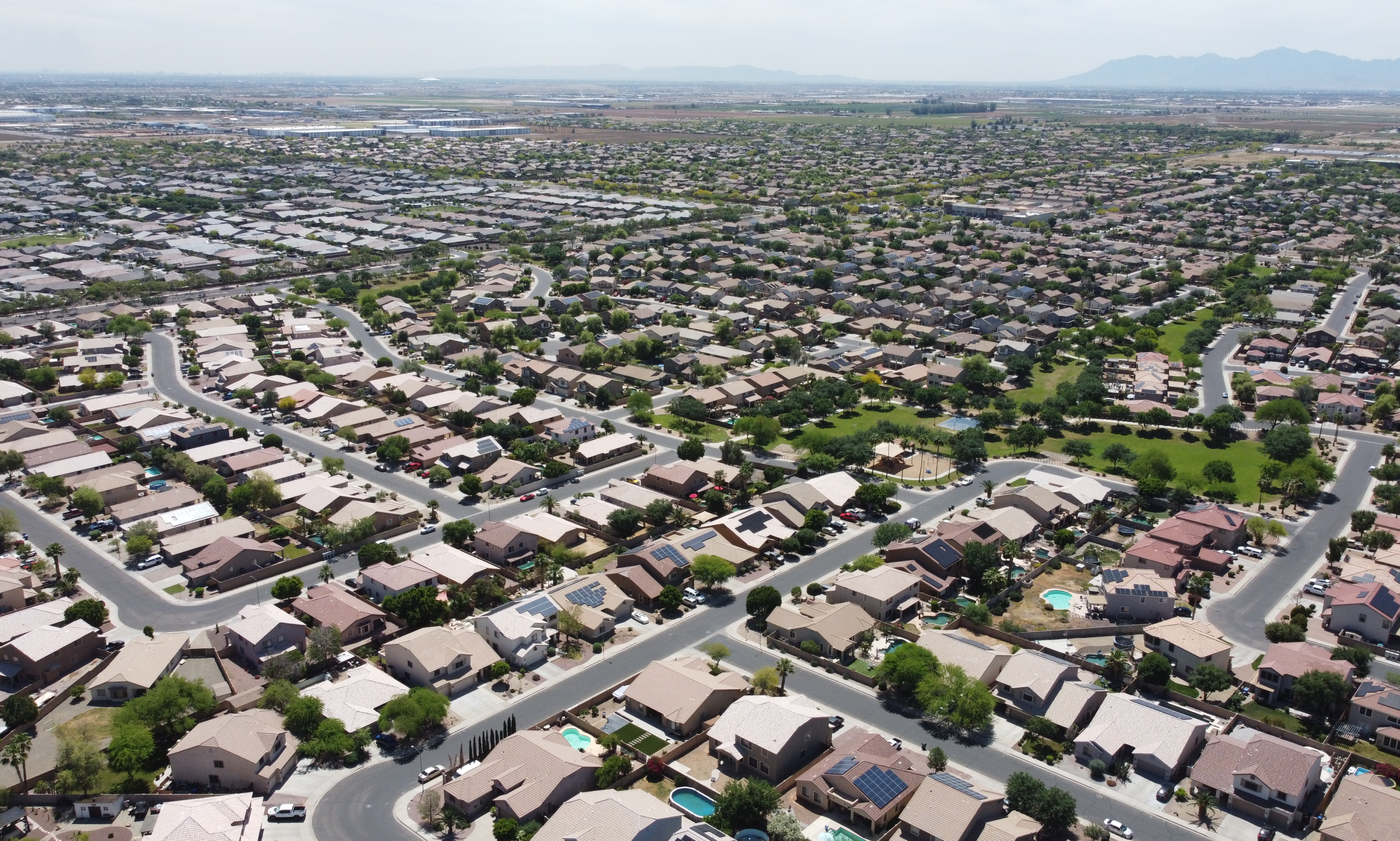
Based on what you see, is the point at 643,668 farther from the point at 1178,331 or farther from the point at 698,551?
the point at 1178,331

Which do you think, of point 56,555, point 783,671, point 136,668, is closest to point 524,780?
point 783,671

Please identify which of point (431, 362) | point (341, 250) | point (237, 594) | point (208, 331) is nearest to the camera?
point (237, 594)

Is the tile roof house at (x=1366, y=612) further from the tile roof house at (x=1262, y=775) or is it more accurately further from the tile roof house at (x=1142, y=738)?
the tile roof house at (x=1142, y=738)

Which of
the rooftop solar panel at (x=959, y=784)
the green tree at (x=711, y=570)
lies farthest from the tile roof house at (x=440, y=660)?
the rooftop solar panel at (x=959, y=784)

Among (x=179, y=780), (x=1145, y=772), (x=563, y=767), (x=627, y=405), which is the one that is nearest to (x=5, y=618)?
(x=179, y=780)

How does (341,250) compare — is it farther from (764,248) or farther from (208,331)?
(764,248)

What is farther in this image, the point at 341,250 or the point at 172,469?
the point at 341,250

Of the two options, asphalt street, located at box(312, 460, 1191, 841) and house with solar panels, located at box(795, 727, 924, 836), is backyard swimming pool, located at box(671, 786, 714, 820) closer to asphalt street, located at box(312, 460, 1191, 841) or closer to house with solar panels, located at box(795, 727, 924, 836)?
house with solar panels, located at box(795, 727, 924, 836)
